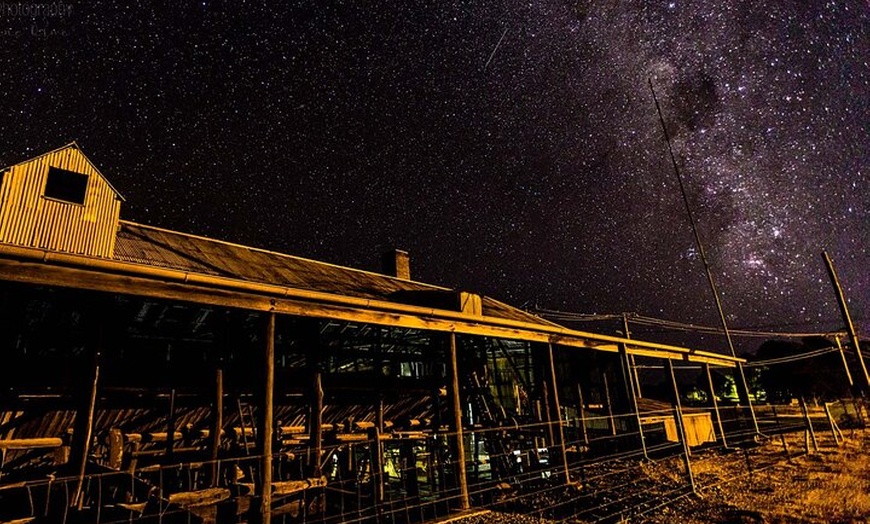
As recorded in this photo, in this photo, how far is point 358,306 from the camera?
6.79m

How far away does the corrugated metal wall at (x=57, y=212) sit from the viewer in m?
10.9

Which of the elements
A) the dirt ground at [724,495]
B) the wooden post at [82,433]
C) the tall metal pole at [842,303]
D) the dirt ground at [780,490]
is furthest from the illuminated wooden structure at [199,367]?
the tall metal pole at [842,303]

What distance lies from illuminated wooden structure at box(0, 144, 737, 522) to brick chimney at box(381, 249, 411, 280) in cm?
332

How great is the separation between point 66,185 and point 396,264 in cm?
1085

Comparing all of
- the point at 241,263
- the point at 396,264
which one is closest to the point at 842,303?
the point at 396,264

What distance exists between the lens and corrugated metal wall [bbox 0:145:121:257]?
10.9 m

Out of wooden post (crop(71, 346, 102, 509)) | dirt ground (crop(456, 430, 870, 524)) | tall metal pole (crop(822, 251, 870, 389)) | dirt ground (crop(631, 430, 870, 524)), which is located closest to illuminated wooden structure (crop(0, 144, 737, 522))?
wooden post (crop(71, 346, 102, 509))

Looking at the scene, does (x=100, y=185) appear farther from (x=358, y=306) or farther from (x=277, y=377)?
(x=358, y=306)

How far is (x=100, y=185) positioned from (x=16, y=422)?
6676 mm

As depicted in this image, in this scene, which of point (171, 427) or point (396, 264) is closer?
point (171, 427)

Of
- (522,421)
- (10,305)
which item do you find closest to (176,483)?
(10,305)

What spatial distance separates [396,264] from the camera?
18.7 meters

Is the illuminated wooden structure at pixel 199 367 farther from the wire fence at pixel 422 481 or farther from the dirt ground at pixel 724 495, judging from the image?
the dirt ground at pixel 724 495

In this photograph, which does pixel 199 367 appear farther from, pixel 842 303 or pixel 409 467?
pixel 842 303
